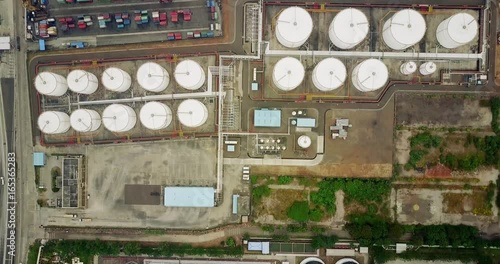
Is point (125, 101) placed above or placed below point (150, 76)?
below

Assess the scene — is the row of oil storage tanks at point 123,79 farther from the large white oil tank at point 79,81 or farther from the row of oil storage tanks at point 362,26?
the row of oil storage tanks at point 362,26

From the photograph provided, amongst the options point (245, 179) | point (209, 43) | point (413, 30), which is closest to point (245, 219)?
point (245, 179)

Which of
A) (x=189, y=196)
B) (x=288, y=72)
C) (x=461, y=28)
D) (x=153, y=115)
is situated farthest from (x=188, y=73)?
(x=461, y=28)

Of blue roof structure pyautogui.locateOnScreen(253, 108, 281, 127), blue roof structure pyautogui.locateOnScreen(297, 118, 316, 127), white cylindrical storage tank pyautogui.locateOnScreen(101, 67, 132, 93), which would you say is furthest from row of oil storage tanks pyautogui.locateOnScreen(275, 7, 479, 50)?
white cylindrical storage tank pyautogui.locateOnScreen(101, 67, 132, 93)

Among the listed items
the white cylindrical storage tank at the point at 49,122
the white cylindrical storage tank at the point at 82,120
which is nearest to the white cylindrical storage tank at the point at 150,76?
the white cylindrical storage tank at the point at 82,120

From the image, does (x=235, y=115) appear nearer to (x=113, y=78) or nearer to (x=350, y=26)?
(x=113, y=78)

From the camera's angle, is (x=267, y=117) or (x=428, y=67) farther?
(x=267, y=117)
